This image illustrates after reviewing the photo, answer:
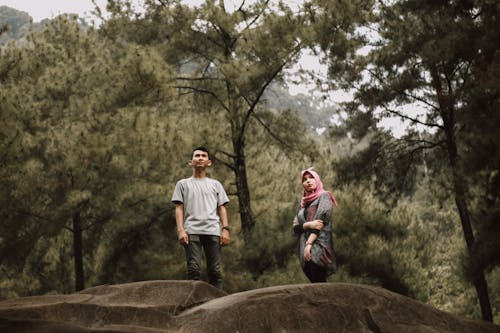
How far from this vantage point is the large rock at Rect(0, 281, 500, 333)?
9.80 feet

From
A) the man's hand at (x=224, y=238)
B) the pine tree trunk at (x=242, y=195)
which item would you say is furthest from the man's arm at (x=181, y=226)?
the pine tree trunk at (x=242, y=195)

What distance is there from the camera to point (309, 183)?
4254 mm

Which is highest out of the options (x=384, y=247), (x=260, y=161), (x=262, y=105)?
(x=262, y=105)

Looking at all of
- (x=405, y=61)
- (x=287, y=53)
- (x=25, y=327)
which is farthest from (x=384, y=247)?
(x=25, y=327)

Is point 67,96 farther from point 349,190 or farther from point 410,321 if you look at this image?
point 410,321

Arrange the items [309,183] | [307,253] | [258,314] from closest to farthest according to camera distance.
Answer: [258,314] → [307,253] → [309,183]

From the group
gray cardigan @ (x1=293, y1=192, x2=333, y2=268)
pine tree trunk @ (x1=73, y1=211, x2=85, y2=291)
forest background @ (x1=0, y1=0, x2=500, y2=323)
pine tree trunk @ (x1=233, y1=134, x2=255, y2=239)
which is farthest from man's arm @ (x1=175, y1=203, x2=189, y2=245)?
pine tree trunk @ (x1=73, y1=211, x2=85, y2=291)

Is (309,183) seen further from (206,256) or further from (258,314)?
(258,314)

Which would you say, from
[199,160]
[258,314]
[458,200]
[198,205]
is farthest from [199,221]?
[458,200]

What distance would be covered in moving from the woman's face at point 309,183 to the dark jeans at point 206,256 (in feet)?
3.07

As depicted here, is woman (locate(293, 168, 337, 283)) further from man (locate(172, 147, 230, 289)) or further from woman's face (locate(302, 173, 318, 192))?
man (locate(172, 147, 230, 289))

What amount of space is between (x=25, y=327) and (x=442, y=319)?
2.52 metres

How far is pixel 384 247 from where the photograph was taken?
30.3 ft

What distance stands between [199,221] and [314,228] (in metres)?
1.04
